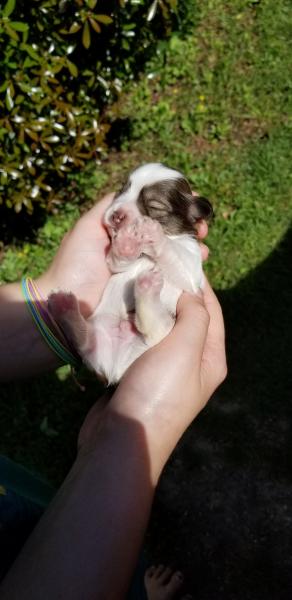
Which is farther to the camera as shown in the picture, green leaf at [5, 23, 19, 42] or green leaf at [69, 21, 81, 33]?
green leaf at [69, 21, 81, 33]

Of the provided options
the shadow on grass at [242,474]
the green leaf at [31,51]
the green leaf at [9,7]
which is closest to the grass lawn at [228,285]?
the shadow on grass at [242,474]

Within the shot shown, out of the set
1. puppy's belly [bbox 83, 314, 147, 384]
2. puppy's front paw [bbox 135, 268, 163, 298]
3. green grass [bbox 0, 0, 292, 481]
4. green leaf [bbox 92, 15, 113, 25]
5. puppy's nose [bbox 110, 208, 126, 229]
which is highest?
green leaf [bbox 92, 15, 113, 25]

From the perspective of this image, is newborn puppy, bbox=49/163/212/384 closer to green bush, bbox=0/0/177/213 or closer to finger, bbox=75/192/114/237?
finger, bbox=75/192/114/237

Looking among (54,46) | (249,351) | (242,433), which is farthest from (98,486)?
(54,46)

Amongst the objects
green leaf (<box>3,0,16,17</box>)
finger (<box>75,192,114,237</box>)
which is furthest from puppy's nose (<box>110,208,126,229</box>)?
green leaf (<box>3,0,16,17</box>)

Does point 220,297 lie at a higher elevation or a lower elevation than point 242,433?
higher

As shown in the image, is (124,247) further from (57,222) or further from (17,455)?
(57,222)
